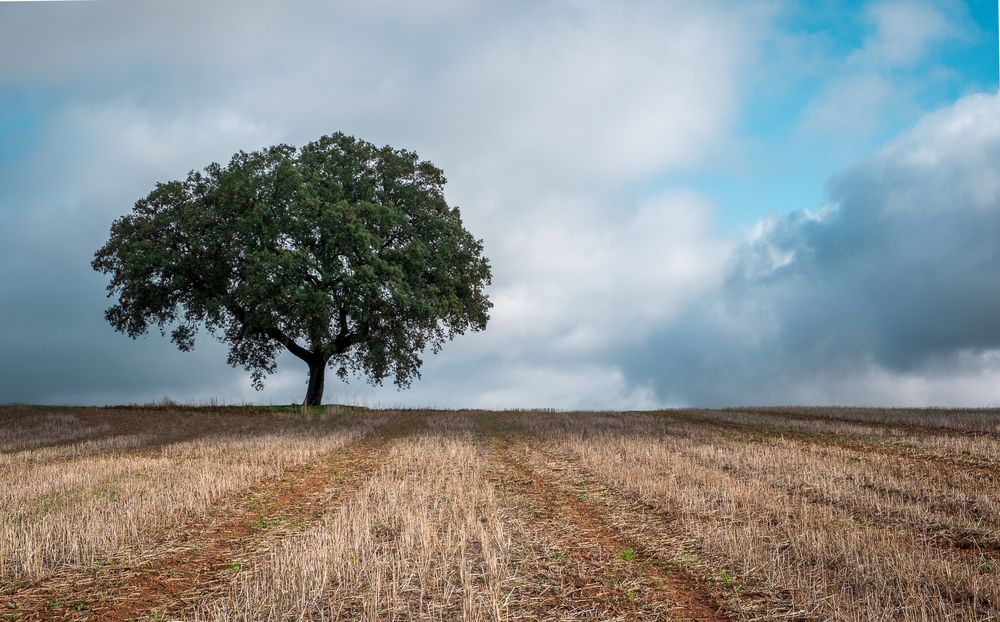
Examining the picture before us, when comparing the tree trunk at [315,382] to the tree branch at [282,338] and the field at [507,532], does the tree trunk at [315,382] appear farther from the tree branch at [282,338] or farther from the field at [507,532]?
the field at [507,532]

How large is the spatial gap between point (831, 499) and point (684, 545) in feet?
17.1

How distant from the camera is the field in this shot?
8508 mm

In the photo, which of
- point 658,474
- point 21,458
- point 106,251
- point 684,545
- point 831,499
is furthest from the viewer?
point 106,251

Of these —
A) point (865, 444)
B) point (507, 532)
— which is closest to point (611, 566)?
point (507, 532)

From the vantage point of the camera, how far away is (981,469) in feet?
59.1

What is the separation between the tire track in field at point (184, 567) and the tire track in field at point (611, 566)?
4458 mm

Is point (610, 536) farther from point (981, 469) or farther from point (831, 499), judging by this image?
point (981, 469)

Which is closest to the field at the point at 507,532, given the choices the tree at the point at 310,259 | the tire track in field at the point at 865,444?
the tire track in field at the point at 865,444

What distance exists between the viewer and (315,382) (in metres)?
44.2

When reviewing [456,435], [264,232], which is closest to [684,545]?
[456,435]

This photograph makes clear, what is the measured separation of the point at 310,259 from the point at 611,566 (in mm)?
29816

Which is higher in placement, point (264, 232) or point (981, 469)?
point (264, 232)

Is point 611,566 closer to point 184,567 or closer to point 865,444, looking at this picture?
point 184,567

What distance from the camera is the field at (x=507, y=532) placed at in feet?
27.9
